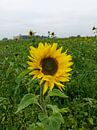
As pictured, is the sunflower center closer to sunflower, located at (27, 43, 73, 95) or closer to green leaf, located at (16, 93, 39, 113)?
sunflower, located at (27, 43, 73, 95)

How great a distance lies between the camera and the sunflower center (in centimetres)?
256

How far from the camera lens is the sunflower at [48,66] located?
252 centimetres

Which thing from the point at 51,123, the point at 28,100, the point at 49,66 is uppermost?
the point at 49,66

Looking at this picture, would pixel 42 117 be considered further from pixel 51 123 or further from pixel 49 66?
pixel 49 66

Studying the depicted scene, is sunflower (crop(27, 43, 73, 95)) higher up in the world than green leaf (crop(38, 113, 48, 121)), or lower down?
higher up

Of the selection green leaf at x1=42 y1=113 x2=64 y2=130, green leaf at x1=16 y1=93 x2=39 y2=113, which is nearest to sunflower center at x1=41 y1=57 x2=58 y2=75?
green leaf at x1=16 y1=93 x2=39 y2=113

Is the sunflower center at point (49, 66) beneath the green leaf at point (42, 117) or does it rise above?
above

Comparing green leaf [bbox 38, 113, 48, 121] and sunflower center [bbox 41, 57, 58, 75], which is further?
green leaf [bbox 38, 113, 48, 121]

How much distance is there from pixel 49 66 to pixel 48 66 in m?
0.01

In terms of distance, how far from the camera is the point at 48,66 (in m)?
2.59

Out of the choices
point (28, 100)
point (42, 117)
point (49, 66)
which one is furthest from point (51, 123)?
point (49, 66)

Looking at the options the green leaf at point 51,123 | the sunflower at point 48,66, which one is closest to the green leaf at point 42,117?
the green leaf at point 51,123

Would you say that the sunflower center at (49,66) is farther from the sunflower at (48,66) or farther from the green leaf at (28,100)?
the green leaf at (28,100)

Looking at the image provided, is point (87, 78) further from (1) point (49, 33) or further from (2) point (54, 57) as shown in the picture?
(1) point (49, 33)
